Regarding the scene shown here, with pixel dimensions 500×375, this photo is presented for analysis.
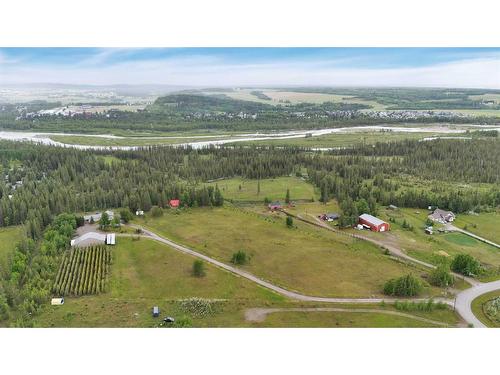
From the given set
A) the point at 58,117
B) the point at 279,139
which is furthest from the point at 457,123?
the point at 58,117

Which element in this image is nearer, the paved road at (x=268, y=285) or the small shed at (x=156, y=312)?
the small shed at (x=156, y=312)

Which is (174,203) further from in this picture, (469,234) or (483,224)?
(483,224)

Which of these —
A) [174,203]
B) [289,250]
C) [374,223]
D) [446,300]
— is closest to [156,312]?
[289,250]

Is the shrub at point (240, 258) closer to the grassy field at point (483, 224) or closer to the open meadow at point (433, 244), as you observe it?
the open meadow at point (433, 244)

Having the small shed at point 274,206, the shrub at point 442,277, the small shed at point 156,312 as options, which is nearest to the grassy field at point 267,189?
the small shed at point 274,206

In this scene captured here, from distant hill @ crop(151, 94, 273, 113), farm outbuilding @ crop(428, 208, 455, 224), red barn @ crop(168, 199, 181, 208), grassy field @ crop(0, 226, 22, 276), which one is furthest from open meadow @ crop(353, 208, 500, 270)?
distant hill @ crop(151, 94, 273, 113)

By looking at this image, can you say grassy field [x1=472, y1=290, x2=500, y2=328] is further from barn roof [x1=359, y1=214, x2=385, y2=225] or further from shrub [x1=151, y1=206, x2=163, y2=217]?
shrub [x1=151, y1=206, x2=163, y2=217]
